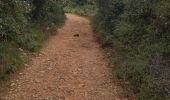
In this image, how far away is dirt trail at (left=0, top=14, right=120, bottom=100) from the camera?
384 inches

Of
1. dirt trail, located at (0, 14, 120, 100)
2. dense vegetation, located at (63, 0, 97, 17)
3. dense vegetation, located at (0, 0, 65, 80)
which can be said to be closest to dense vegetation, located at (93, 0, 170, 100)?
dirt trail, located at (0, 14, 120, 100)

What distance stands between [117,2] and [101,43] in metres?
2.40

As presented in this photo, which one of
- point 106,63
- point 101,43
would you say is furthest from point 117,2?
point 106,63

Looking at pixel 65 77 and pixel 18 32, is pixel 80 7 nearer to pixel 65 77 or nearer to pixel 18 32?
pixel 18 32

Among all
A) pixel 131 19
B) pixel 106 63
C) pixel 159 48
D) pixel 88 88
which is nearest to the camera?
pixel 88 88

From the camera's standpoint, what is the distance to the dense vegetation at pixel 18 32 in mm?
11355

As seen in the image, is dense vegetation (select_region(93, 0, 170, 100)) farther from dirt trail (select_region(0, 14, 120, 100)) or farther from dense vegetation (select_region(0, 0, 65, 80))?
dense vegetation (select_region(0, 0, 65, 80))

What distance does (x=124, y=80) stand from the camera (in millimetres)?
10867

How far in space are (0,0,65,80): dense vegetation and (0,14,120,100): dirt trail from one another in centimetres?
43

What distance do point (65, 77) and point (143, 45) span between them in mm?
3043

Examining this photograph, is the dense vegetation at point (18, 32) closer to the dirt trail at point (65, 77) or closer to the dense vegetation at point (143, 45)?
the dirt trail at point (65, 77)

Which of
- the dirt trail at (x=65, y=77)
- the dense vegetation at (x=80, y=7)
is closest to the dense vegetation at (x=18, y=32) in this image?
the dirt trail at (x=65, y=77)

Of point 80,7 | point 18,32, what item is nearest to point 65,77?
point 18,32

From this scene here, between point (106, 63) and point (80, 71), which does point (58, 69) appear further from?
point (106, 63)
